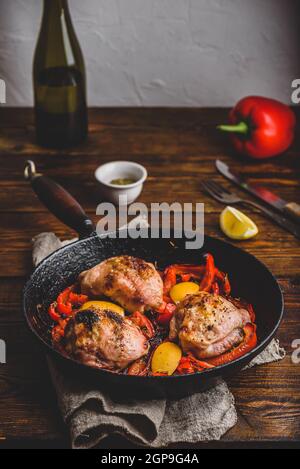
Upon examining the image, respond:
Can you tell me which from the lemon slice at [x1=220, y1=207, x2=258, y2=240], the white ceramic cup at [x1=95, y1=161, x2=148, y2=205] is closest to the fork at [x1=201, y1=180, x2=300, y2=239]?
the lemon slice at [x1=220, y1=207, x2=258, y2=240]

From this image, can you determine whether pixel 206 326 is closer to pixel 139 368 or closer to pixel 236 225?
pixel 139 368

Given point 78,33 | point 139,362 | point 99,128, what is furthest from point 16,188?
point 139,362

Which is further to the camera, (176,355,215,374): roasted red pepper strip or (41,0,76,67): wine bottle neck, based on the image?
(41,0,76,67): wine bottle neck

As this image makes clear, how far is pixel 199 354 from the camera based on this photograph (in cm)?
125

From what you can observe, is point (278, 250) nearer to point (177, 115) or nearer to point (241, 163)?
point (241, 163)

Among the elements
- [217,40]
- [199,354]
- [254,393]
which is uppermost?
[217,40]

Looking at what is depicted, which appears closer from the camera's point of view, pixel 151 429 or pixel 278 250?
pixel 151 429

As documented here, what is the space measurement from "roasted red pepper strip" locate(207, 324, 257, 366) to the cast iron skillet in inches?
0.9

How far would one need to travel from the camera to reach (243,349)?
1.29 m

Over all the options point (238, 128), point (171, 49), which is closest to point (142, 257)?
point (238, 128)

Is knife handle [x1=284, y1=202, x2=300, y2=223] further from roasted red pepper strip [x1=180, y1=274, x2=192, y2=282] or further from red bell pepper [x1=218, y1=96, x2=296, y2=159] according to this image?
roasted red pepper strip [x1=180, y1=274, x2=192, y2=282]

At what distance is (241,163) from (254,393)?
113 centimetres

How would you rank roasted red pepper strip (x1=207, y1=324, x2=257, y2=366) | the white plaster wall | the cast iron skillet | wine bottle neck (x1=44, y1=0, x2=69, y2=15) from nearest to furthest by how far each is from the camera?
the cast iron skillet
roasted red pepper strip (x1=207, y1=324, x2=257, y2=366)
wine bottle neck (x1=44, y1=0, x2=69, y2=15)
the white plaster wall

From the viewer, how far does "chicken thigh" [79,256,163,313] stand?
1.39 meters
